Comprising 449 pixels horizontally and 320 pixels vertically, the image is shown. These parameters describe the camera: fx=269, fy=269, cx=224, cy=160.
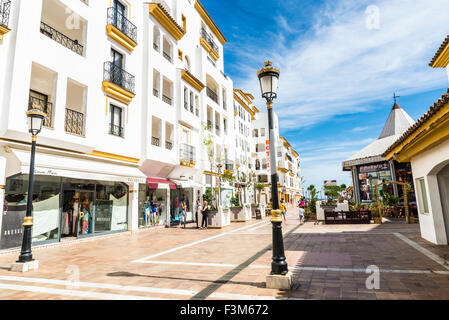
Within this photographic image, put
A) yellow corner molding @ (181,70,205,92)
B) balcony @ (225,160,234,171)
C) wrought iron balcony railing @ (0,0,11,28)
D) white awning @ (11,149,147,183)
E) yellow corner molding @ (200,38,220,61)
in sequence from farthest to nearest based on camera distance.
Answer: balcony @ (225,160,234,171)
yellow corner molding @ (200,38,220,61)
yellow corner molding @ (181,70,205,92)
wrought iron balcony railing @ (0,0,11,28)
white awning @ (11,149,147,183)

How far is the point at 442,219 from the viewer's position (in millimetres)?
8820

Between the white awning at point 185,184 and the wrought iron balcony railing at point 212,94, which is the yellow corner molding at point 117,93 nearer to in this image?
the white awning at point 185,184

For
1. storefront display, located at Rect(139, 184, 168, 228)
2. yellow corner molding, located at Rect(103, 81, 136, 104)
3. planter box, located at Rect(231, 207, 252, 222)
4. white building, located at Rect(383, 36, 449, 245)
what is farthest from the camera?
planter box, located at Rect(231, 207, 252, 222)

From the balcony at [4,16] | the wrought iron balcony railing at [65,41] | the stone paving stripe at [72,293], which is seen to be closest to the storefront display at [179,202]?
the wrought iron balcony railing at [65,41]

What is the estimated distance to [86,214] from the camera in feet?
42.7

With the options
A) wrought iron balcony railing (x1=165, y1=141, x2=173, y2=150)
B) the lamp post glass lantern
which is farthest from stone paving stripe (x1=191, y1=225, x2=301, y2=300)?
wrought iron balcony railing (x1=165, y1=141, x2=173, y2=150)

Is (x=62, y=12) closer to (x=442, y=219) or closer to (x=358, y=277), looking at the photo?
(x=358, y=277)

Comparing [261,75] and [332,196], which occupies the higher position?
[261,75]

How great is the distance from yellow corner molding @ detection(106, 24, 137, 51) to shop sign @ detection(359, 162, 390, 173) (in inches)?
846

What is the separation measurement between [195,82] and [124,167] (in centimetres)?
1083

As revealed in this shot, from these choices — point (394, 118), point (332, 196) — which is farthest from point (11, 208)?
point (394, 118)

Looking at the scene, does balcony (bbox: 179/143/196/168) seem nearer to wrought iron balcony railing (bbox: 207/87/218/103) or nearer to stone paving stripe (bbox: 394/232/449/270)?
wrought iron balcony railing (bbox: 207/87/218/103)

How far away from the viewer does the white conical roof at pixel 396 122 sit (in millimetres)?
25234

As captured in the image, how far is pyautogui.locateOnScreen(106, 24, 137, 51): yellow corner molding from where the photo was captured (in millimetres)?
14539
